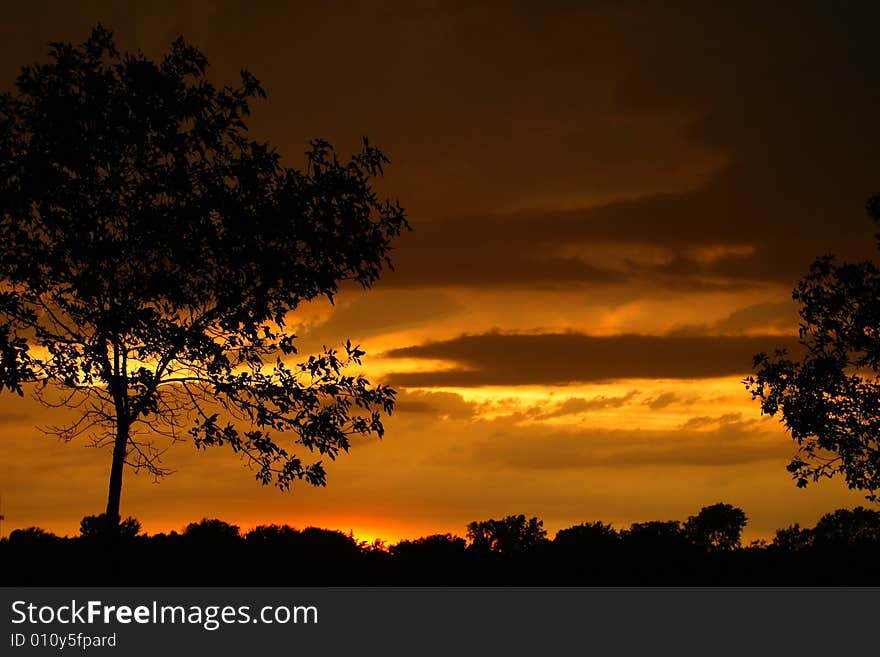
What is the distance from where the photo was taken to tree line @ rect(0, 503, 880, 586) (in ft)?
78.1

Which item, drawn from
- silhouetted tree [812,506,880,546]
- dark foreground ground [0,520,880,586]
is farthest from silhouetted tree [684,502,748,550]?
dark foreground ground [0,520,880,586]

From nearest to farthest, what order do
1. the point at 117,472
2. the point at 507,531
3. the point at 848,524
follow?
the point at 117,472, the point at 507,531, the point at 848,524

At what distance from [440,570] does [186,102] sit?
49.8 ft

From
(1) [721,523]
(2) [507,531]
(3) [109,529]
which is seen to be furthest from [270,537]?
(1) [721,523]

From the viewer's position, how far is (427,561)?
82.7 feet

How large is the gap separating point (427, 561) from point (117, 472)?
10038 mm

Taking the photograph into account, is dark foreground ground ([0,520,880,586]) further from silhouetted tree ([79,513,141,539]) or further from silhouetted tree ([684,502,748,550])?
silhouetted tree ([684,502,748,550])

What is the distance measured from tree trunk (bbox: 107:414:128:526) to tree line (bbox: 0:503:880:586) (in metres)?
1.11

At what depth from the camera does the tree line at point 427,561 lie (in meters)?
23.8

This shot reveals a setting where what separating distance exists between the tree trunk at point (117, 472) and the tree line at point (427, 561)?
3.65 feet

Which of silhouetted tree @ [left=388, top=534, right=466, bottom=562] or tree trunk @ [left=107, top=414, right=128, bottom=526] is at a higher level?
tree trunk @ [left=107, top=414, right=128, bottom=526]

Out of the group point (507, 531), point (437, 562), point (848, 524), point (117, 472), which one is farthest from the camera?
point (848, 524)

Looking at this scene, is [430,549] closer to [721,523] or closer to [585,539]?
[585,539]

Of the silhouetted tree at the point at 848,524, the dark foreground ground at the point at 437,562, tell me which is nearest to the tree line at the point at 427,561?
the dark foreground ground at the point at 437,562
